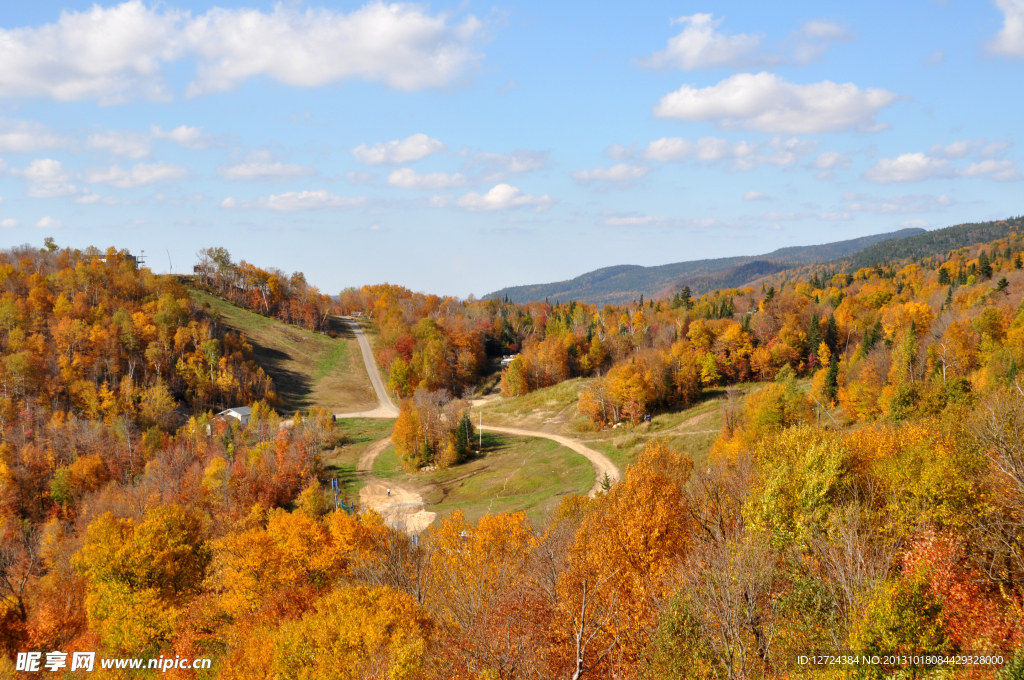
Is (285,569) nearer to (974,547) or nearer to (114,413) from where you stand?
(974,547)

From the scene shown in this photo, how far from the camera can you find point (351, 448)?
3716 inches

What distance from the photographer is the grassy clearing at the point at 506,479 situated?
64.1 meters

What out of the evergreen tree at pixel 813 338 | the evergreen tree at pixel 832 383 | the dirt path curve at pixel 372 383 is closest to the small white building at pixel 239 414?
the dirt path curve at pixel 372 383

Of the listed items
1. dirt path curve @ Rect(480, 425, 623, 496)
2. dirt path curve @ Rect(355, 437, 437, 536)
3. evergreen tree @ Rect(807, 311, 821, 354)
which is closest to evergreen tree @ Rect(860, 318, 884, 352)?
evergreen tree @ Rect(807, 311, 821, 354)

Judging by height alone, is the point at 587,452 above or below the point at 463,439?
below

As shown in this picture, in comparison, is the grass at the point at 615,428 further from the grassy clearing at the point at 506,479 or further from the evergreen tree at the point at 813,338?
the evergreen tree at the point at 813,338

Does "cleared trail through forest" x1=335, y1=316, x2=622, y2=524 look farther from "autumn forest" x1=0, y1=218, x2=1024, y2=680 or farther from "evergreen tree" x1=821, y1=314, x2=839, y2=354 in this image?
"evergreen tree" x1=821, y1=314, x2=839, y2=354

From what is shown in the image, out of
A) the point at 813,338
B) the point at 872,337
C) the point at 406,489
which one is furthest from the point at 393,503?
the point at 813,338

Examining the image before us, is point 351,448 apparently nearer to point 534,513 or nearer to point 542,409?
point 542,409

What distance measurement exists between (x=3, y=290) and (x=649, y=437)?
130m

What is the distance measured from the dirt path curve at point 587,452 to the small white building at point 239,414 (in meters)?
40.9

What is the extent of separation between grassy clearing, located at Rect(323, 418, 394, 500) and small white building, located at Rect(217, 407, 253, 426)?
49.6 ft

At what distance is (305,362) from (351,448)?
173 feet

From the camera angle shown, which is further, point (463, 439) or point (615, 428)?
point (615, 428)
